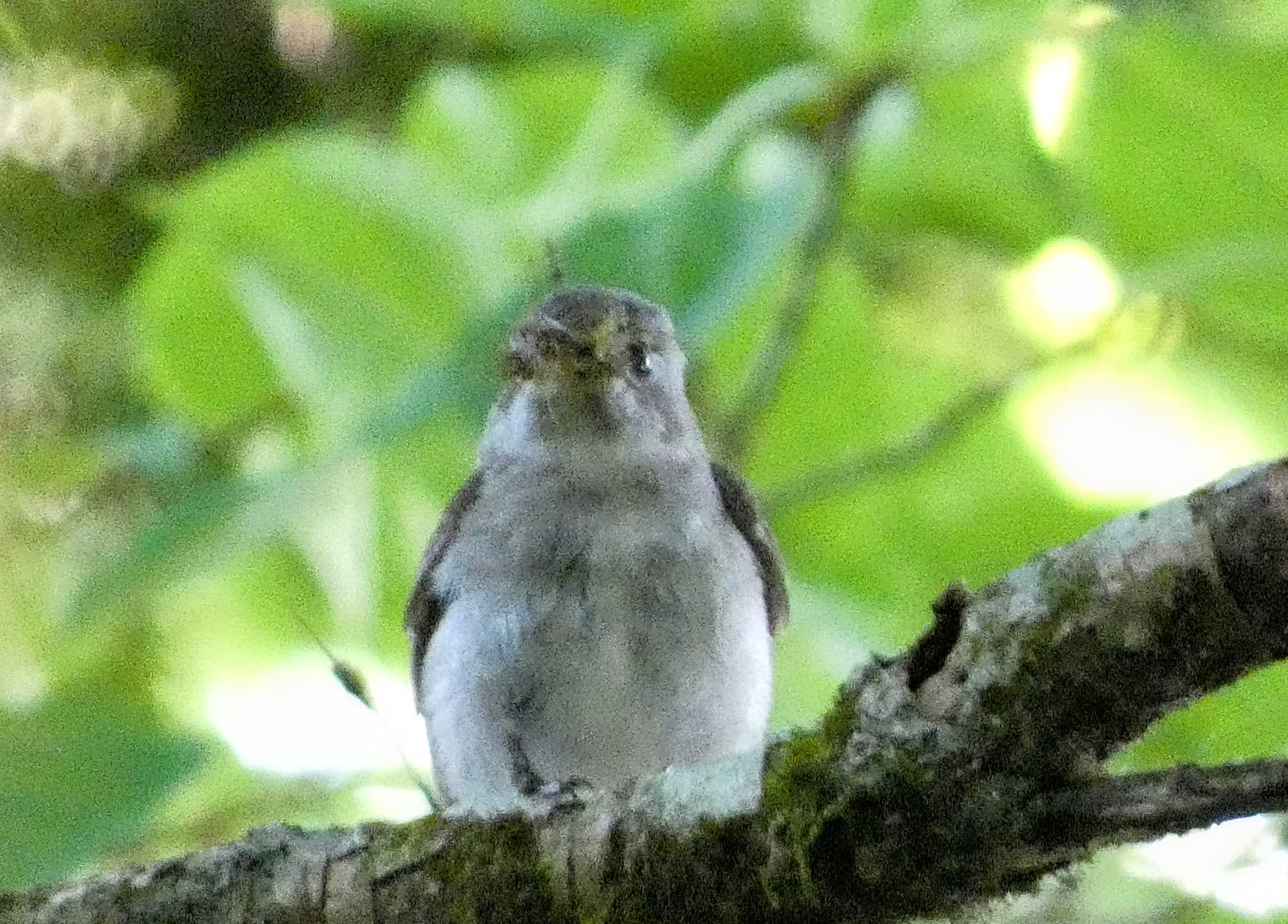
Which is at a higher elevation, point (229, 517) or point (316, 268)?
point (316, 268)

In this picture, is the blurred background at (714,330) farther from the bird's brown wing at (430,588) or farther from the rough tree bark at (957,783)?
the rough tree bark at (957,783)

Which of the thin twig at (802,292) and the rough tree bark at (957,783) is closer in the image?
Result: the rough tree bark at (957,783)

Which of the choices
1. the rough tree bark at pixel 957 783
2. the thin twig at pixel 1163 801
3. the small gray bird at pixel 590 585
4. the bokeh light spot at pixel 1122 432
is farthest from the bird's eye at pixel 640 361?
the thin twig at pixel 1163 801

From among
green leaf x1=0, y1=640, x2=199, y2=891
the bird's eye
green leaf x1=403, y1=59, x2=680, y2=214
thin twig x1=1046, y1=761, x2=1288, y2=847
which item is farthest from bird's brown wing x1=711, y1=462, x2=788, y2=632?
thin twig x1=1046, y1=761, x2=1288, y2=847

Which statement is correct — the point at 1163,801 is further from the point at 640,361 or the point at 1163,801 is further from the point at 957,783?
the point at 640,361

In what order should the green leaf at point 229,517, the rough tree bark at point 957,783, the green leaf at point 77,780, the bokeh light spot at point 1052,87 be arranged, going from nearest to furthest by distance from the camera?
the rough tree bark at point 957,783
the green leaf at point 77,780
the green leaf at point 229,517
the bokeh light spot at point 1052,87

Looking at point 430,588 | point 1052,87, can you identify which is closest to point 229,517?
point 430,588

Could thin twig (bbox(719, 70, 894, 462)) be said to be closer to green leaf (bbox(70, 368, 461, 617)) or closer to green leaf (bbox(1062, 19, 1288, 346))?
green leaf (bbox(1062, 19, 1288, 346))
